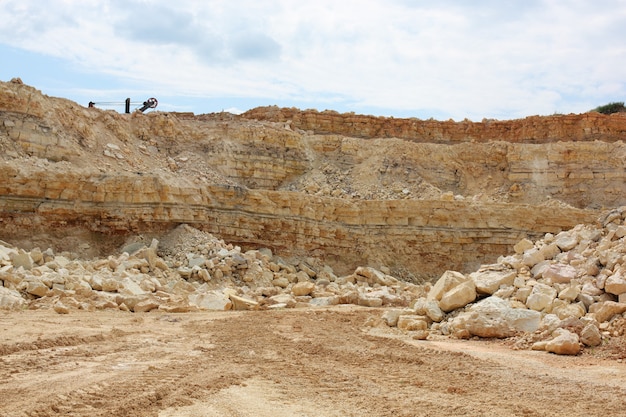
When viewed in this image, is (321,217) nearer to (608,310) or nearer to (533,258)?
(533,258)

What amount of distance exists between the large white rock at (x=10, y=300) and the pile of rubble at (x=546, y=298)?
6.98m

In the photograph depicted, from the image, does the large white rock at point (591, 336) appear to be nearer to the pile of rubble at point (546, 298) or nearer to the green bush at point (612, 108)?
the pile of rubble at point (546, 298)

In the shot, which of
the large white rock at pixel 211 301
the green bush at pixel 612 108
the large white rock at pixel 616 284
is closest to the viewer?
the large white rock at pixel 616 284

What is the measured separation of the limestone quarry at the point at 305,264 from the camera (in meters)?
6.21

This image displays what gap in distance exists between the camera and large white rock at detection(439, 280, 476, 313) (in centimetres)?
1057

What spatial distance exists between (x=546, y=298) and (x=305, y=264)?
11253 millimetres

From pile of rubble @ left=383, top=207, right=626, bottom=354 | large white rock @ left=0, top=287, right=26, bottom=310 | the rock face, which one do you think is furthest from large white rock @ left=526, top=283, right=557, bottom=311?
the rock face

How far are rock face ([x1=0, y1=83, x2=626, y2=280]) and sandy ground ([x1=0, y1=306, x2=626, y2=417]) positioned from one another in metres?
7.83

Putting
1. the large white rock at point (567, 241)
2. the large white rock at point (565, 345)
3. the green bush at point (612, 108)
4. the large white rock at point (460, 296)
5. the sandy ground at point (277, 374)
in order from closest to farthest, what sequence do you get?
1. the sandy ground at point (277, 374)
2. the large white rock at point (565, 345)
3. the large white rock at point (460, 296)
4. the large white rock at point (567, 241)
5. the green bush at point (612, 108)

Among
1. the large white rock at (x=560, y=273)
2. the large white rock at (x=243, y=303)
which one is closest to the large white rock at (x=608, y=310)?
the large white rock at (x=560, y=273)

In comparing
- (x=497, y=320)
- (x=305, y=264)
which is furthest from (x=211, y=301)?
(x=497, y=320)

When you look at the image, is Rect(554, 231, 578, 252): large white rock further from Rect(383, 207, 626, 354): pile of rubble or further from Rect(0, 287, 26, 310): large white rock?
Rect(0, 287, 26, 310): large white rock

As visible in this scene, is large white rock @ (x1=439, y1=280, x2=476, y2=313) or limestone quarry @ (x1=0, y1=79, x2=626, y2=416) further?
large white rock @ (x1=439, y1=280, x2=476, y2=313)

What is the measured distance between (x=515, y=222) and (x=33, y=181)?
53.5 ft
